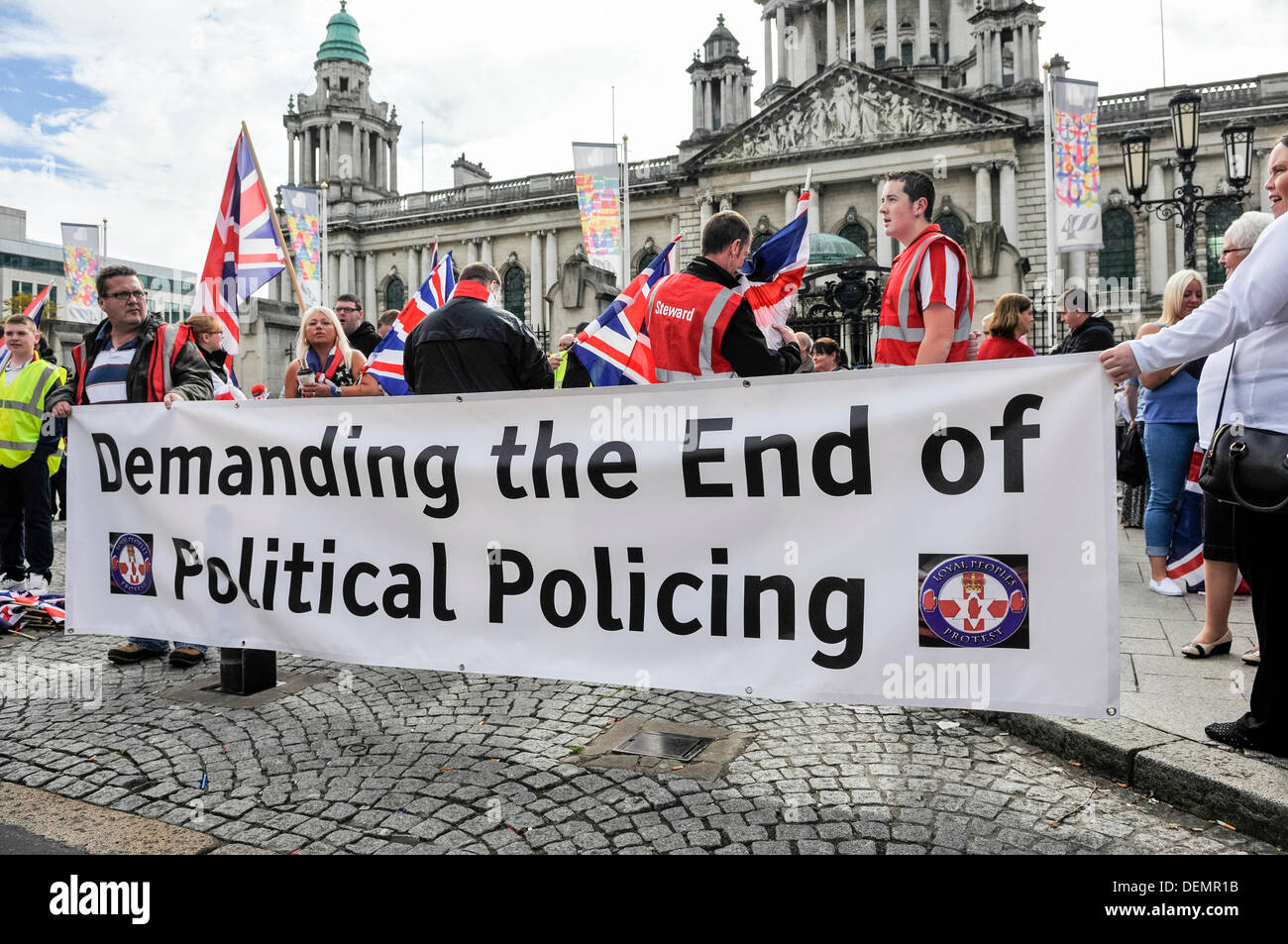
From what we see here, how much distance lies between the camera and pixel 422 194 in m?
60.8

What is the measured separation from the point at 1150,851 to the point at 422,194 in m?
62.9

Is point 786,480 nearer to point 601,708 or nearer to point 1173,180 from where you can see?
point 601,708

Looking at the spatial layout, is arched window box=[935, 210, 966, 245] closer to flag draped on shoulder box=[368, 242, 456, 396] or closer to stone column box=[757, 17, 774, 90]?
stone column box=[757, 17, 774, 90]

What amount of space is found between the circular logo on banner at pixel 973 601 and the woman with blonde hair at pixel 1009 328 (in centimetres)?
294

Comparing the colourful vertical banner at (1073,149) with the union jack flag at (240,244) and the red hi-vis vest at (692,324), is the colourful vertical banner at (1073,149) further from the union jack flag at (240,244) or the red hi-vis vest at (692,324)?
the red hi-vis vest at (692,324)

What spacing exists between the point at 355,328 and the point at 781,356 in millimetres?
5299

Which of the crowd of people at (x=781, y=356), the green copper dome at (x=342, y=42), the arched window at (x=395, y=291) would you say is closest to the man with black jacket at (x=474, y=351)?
the crowd of people at (x=781, y=356)

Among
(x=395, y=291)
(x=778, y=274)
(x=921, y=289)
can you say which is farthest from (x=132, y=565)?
(x=395, y=291)

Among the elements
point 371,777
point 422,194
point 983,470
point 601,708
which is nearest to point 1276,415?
point 983,470

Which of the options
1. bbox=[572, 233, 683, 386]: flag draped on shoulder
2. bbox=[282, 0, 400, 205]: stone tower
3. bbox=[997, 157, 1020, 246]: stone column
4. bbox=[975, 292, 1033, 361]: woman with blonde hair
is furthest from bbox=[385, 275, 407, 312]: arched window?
bbox=[975, 292, 1033, 361]: woman with blonde hair

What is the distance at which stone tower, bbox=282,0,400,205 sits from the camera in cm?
6366

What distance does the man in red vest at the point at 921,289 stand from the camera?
4.26m

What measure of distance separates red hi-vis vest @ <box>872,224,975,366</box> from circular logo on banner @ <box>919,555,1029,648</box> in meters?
1.54

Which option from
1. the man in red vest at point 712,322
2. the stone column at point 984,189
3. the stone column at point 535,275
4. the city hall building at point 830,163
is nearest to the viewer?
the man in red vest at point 712,322
